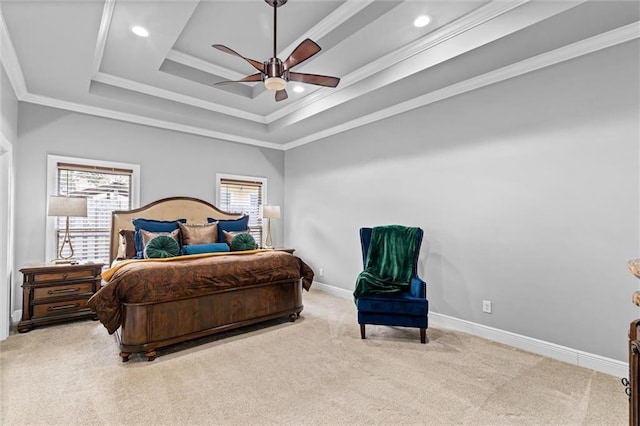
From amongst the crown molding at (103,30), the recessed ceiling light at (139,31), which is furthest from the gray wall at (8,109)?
the recessed ceiling light at (139,31)

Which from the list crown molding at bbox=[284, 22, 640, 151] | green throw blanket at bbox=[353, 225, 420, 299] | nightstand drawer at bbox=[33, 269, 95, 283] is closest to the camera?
crown molding at bbox=[284, 22, 640, 151]

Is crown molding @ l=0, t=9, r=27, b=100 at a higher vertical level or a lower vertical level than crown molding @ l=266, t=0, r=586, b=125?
lower

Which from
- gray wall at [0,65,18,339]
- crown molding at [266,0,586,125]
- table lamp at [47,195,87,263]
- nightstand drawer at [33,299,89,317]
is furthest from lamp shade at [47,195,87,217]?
crown molding at [266,0,586,125]

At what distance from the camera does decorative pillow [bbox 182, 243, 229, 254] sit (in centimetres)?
400

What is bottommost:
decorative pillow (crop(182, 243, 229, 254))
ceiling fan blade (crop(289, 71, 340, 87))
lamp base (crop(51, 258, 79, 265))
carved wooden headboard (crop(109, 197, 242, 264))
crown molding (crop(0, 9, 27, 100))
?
lamp base (crop(51, 258, 79, 265))

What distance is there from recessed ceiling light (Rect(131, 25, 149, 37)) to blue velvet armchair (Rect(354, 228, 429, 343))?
319 cm

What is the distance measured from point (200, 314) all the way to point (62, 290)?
1.80m

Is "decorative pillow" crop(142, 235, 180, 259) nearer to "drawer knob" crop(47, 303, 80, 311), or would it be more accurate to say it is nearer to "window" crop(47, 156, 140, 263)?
"drawer knob" crop(47, 303, 80, 311)

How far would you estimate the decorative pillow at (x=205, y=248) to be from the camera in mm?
4000

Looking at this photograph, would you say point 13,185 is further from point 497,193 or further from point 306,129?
point 497,193

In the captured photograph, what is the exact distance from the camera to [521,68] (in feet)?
10.2

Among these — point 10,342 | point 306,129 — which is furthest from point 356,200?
point 10,342

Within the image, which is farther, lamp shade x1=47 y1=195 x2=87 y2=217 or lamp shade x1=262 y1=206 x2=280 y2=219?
lamp shade x1=262 y1=206 x2=280 y2=219

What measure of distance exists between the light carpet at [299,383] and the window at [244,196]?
275 cm
